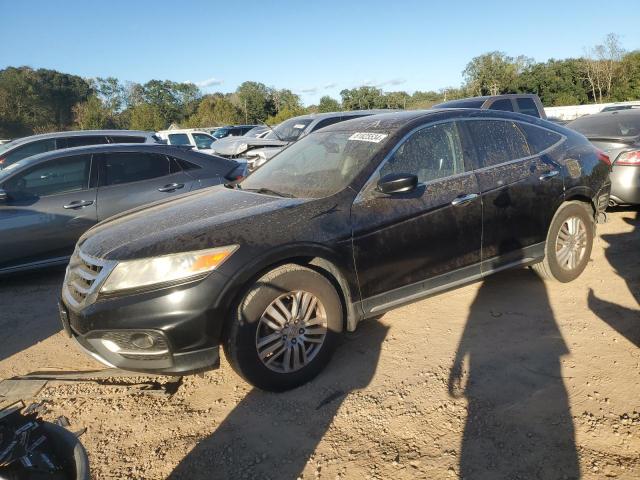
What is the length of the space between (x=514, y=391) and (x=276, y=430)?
142 cm

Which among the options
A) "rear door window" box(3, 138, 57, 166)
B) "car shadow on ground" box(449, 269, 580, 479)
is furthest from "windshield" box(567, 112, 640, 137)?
"rear door window" box(3, 138, 57, 166)

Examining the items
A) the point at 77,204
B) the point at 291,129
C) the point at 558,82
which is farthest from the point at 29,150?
the point at 558,82

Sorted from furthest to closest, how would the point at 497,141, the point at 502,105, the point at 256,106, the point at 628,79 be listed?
the point at 256,106 < the point at 628,79 < the point at 502,105 < the point at 497,141

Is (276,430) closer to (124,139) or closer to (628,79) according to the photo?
(124,139)

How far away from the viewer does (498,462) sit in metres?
2.28

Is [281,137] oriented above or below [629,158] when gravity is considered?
above

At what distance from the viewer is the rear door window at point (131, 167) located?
224 inches

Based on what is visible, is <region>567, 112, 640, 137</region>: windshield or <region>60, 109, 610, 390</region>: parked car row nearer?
<region>60, 109, 610, 390</region>: parked car row

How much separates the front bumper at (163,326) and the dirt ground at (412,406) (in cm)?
38

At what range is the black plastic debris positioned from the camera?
4.68 ft

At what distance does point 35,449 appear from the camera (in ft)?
4.99

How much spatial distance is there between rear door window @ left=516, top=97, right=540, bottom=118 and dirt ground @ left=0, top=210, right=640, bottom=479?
6.90 meters

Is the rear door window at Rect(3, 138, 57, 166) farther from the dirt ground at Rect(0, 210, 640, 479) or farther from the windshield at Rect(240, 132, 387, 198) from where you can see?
the windshield at Rect(240, 132, 387, 198)

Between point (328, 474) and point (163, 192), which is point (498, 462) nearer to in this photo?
point (328, 474)
